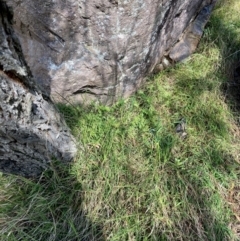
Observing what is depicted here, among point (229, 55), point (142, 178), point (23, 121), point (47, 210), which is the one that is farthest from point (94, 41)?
point (229, 55)

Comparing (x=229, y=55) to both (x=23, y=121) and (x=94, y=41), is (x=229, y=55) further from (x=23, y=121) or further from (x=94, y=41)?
(x=23, y=121)

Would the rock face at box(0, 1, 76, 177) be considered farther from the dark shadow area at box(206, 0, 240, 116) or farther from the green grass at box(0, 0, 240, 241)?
the dark shadow area at box(206, 0, 240, 116)

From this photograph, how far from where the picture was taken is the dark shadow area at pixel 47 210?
1.56m

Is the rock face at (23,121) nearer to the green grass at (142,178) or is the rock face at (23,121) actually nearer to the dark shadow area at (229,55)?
the green grass at (142,178)

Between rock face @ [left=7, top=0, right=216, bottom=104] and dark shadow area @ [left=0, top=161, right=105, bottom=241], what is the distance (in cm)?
57

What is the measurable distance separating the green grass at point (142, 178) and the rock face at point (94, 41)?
150 millimetres

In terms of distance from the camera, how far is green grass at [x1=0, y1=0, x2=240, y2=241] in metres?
1.62

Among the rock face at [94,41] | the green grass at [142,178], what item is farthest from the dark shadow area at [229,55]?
the rock face at [94,41]

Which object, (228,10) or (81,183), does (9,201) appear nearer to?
(81,183)

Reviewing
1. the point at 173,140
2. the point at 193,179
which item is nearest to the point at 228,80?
the point at 173,140

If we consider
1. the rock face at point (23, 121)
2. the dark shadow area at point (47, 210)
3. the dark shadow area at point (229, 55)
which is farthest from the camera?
the dark shadow area at point (229, 55)

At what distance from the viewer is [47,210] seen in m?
1.63

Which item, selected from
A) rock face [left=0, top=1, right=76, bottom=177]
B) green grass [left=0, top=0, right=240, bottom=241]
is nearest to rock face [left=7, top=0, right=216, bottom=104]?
green grass [left=0, top=0, right=240, bottom=241]

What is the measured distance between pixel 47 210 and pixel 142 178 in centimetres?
58
